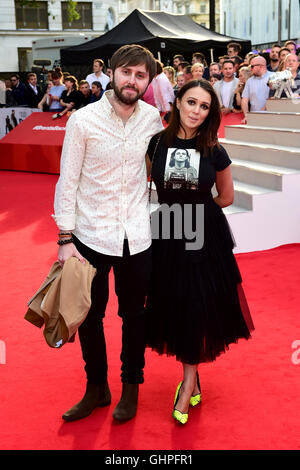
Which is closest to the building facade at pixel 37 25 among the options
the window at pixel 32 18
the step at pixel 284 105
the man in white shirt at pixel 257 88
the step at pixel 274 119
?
the window at pixel 32 18

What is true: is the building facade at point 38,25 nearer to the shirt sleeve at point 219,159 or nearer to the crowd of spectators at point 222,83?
the crowd of spectators at point 222,83

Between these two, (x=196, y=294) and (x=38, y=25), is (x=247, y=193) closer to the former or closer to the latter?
(x=196, y=294)

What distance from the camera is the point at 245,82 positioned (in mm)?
A: 9195

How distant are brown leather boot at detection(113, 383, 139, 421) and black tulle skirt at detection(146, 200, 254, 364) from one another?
10.8 inches

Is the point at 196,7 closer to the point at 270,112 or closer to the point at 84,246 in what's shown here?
the point at 270,112

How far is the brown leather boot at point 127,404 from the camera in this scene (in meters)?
2.96

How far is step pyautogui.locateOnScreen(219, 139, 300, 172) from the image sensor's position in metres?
6.74

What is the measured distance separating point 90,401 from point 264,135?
5405 mm

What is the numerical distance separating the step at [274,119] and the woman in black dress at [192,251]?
481 centimetres

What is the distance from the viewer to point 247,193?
6.34 meters

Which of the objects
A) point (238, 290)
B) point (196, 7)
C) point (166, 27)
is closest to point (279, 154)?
point (238, 290)

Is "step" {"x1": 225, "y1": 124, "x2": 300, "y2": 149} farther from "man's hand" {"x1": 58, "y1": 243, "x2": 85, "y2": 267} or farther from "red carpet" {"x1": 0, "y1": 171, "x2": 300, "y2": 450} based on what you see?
"man's hand" {"x1": 58, "y1": 243, "x2": 85, "y2": 267}

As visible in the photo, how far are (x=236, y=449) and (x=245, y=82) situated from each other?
741cm

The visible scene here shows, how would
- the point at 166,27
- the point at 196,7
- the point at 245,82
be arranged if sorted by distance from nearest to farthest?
the point at 245,82
the point at 166,27
the point at 196,7
